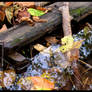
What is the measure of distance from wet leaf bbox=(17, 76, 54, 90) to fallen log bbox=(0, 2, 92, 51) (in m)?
0.48

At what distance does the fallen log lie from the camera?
233cm

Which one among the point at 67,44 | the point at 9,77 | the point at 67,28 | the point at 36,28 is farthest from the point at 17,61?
the point at 67,28

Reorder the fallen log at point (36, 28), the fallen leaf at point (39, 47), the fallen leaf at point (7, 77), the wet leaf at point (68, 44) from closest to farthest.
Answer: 1. the fallen leaf at point (7, 77)
2. the fallen log at point (36, 28)
3. the wet leaf at point (68, 44)
4. the fallen leaf at point (39, 47)

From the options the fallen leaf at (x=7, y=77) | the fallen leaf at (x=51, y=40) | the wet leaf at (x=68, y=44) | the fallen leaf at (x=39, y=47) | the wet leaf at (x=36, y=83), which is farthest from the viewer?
the fallen leaf at (x=51, y=40)

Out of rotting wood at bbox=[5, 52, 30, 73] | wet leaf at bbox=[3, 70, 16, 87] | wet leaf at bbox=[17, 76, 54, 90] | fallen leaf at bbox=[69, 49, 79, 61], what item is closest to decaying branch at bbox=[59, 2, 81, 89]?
fallen leaf at bbox=[69, 49, 79, 61]

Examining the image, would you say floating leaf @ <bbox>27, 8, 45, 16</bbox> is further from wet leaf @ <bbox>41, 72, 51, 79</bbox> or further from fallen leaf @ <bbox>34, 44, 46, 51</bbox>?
wet leaf @ <bbox>41, 72, 51, 79</bbox>

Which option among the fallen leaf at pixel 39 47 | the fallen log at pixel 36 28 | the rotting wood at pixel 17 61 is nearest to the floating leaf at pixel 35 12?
the fallen log at pixel 36 28

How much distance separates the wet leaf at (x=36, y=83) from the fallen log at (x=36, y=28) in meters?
0.48

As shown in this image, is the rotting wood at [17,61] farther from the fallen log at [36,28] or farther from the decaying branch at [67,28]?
the decaying branch at [67,28]

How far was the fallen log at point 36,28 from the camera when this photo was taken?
7.65ft

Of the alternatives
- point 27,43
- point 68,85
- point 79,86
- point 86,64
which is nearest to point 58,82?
point 68,85

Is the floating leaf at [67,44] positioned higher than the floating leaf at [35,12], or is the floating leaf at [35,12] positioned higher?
the floating leaf at [35,12]

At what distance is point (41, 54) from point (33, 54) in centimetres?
13

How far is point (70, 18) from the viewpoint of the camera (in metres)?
2.90
